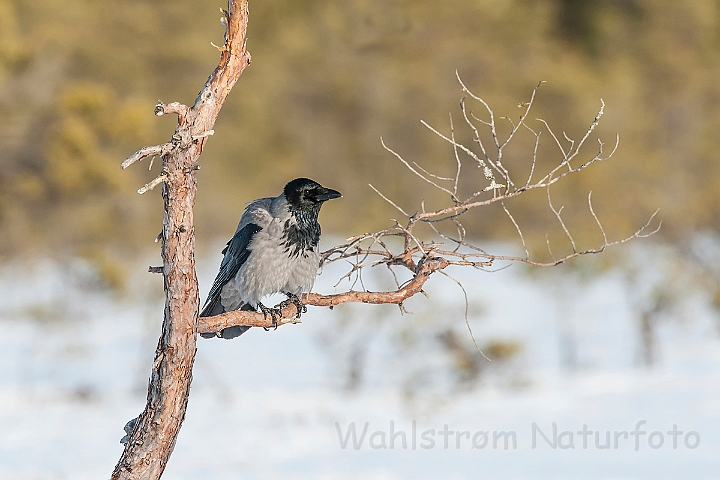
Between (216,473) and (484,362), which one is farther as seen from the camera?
(484,362)

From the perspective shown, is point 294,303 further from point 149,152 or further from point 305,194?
point 149,152

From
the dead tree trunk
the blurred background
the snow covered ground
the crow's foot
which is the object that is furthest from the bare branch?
the snow covered ground

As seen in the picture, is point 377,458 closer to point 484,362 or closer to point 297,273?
point 484,362

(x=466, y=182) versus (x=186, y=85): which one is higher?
(x=186, y=85)

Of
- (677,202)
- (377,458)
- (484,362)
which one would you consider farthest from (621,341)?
(377,458)

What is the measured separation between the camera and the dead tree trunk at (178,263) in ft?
10.4

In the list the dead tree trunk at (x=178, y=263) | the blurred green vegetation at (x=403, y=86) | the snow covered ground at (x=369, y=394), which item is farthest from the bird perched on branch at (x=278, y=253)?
the blurred green vegetation at (x=403, y=86)

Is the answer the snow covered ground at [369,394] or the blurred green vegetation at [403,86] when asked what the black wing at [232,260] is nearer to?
the snow covered ground at [369,394]

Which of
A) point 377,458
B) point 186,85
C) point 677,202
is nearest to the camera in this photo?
point 377,458

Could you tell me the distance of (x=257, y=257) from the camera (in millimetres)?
4422

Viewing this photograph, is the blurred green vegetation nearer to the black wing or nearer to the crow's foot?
the black wing

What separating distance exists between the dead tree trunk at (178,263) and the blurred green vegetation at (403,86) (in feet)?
53.0

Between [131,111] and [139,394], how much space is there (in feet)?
14.3

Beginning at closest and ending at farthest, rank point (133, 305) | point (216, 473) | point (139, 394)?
point (216, 473)
point (139, 394)
point (133, 305)
